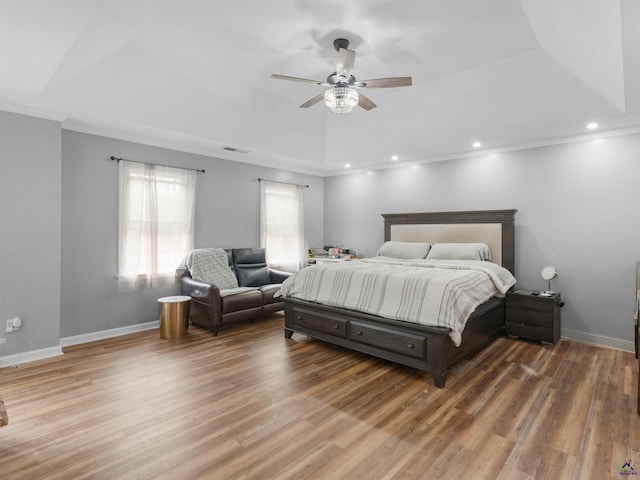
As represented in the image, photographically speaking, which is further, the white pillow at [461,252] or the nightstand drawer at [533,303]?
the white pillow at [461,252]

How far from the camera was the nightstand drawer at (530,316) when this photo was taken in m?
3.89

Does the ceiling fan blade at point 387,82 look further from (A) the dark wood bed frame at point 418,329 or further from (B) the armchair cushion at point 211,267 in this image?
(B) the armchair cushion at point 211,267

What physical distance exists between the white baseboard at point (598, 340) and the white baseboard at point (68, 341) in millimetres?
5238

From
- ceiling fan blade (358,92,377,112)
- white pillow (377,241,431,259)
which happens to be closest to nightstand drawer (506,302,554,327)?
white pillow (377,241,431,259)

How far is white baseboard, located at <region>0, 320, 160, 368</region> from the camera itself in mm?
3250

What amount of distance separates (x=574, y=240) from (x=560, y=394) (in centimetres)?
220

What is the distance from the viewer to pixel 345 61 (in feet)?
8.73

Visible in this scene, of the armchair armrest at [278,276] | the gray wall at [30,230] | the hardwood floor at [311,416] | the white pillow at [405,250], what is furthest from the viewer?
the armchair armrest at [278,276]

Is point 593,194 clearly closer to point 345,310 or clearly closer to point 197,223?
point 345,310

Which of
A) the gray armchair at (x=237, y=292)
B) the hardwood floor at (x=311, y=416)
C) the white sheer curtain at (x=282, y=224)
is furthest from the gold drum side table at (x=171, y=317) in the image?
the white sheer curtain at (x=282, y=224)

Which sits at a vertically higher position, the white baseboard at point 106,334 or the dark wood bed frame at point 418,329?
the dark wood bed frame at point 418,329

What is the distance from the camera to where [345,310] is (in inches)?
141

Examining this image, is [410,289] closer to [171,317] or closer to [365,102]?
[365,102]

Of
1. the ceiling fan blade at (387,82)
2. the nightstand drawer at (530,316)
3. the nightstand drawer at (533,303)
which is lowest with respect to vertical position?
the nightstand drawer at (530,316)
